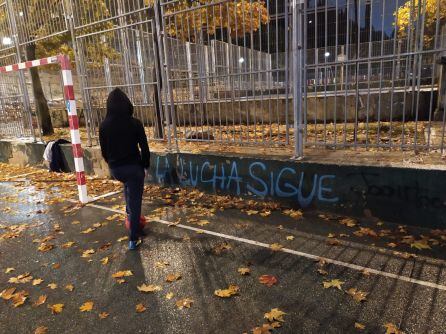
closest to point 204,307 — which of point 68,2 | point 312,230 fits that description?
point 312,230

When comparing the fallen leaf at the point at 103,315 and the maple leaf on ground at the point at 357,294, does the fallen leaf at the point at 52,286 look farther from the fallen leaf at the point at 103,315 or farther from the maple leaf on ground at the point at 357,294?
the maple leaf on ground at the point at 357,294

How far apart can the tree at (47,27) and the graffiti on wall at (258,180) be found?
3.72 m

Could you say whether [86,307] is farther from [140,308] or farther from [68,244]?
[68,244]

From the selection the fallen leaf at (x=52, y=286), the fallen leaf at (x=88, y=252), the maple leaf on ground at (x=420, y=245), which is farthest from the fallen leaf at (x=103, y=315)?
the maple leaf on ground at (x=420, y=245)

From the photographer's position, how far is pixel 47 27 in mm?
9703

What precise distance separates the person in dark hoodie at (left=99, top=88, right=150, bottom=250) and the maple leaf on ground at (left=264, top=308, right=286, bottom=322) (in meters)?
2.23

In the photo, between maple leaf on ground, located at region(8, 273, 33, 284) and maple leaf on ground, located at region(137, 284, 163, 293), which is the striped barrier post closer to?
maple leaf on ground, located at region(8, 273, 33, 284)

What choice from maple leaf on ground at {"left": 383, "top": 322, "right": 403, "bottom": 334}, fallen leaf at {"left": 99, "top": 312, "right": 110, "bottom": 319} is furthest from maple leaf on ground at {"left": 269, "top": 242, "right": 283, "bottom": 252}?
fallen leaf at {"left": 99, "top": 312, "right": 110, "bottom": 319}

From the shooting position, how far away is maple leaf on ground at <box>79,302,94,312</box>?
11.0 ft

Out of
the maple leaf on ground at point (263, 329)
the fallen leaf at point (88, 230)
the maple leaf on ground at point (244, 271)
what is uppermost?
the maple leaf on ground at point (263, 329)

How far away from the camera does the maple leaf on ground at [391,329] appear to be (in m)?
2.78

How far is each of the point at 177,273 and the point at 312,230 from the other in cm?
198

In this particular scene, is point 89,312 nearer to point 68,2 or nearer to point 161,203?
point 161,203

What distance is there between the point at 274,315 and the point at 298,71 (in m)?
3.66
